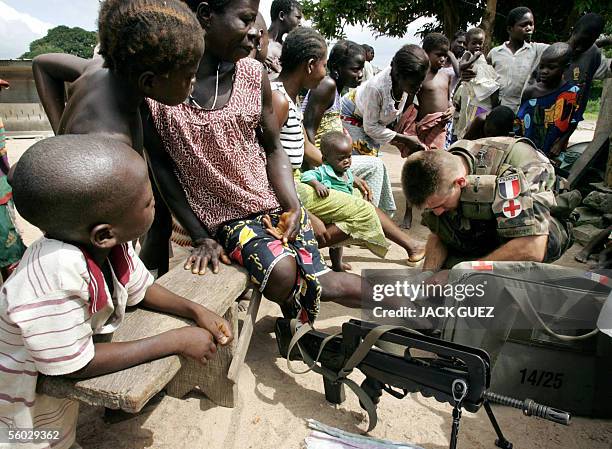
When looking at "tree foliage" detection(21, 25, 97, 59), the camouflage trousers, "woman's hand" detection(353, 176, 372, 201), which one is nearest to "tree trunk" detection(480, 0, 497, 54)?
"woman's hand" detection(353, 176, 372, 201)

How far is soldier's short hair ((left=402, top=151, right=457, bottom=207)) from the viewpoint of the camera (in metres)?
2.28

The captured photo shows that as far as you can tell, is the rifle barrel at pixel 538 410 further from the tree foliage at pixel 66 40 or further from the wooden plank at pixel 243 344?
the tree foliage at pixel 66 40

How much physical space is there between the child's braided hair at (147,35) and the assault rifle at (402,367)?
1193 mm

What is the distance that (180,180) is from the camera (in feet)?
6.95

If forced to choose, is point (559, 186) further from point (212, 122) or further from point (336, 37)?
point (336, 37)

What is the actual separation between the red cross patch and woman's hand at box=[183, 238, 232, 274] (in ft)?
4.32

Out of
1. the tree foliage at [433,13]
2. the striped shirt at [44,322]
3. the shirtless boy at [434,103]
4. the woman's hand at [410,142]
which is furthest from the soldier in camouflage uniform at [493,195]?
the tree foliage at [433,13]

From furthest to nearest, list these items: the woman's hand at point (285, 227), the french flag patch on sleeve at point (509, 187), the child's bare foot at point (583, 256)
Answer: the child's bare foot at point (583, 256) → the french flag patch on sleeve at point (509, 187) → the woman's hand at point (285, 227)

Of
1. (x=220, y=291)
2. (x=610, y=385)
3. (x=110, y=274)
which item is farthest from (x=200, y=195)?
(x=610, y=385)

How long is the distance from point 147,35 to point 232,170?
0.75 metres

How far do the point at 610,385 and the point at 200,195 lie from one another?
1.91 m

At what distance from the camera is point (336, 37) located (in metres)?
13.7

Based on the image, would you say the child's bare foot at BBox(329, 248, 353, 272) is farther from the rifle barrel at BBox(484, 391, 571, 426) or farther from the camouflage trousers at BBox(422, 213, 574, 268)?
the rifle barrel at BBox(484, 391, 571, 426)

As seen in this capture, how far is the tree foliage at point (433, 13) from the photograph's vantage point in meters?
12.3
